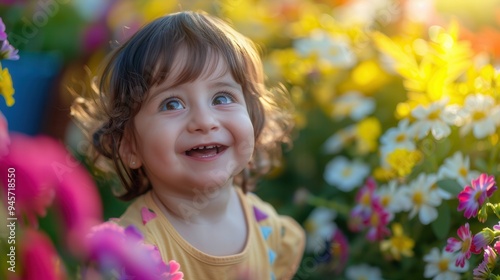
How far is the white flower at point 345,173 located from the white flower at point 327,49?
12.4 inches

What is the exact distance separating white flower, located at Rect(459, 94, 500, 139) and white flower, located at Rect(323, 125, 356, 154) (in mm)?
537

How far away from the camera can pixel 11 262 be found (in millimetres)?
→ 1227

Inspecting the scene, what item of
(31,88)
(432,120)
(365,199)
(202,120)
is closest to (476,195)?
(432,120)

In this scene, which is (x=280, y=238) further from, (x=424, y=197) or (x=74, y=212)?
(x=74, y=212)

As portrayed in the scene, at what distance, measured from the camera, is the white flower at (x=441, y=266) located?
1.56 metres

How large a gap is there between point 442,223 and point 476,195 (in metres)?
0.24

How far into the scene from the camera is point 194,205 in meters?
1.50

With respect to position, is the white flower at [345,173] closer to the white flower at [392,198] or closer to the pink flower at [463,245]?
the white flower at [392,198]

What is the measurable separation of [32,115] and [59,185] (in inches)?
49.8

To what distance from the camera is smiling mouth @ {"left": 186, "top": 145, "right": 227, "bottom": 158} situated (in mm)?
1416

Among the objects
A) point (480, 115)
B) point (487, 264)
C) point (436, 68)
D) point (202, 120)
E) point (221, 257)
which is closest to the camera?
point (487, 264)

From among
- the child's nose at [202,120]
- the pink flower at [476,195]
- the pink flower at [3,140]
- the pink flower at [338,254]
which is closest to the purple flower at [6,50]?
the pink flower at [3,140]

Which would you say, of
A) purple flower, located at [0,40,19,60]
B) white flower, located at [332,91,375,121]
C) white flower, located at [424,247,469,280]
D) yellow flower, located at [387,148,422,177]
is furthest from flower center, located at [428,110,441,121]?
purple flower, located at [0,40,19,60]

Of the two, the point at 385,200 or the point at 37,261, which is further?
the point at 385,200
